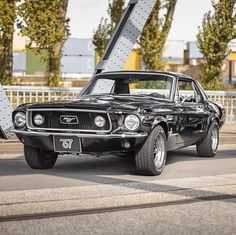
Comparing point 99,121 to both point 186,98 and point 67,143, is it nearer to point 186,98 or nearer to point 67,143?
point 67,143

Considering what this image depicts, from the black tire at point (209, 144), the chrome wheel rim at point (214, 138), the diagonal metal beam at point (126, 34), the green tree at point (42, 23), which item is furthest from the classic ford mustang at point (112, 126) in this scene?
the green tree at point (42, 23)

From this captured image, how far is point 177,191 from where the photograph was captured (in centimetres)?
711

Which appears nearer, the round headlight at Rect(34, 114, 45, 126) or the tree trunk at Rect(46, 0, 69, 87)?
the round headlight at Rect(34, 114, 45, 126)

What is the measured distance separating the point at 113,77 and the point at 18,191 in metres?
3.49

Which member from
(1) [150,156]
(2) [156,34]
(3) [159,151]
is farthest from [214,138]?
(2) [156,34]

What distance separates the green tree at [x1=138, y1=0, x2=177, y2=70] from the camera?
32.2 m

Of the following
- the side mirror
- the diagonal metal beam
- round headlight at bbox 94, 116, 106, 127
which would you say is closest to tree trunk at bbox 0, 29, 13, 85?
the diagonal metal beam

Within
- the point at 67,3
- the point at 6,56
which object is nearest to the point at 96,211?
the point at 6,56

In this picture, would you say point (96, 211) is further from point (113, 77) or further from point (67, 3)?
point (67, 3)

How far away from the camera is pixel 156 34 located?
32344 mm

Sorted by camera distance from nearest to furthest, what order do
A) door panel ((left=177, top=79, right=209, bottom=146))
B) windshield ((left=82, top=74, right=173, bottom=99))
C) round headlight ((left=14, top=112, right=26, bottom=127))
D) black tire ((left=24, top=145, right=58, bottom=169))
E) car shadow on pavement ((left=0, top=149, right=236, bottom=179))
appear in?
round headlight ((left=14, top=112, right=26, bottom=127)), car shadow on pavement ((left=0, top=149, right=236, bottom=179)), black tire ((left=24, top=145, right=58, bottom=169)), door panel ((left=177, top=79, right=209, bottom=146)), windshield ((left=82, top=74, right=173, bottom=99))

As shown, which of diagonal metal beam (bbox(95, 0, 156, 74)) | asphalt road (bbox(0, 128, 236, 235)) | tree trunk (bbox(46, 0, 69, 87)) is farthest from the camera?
tree trunk (bbox(46, 0, 69, 87))

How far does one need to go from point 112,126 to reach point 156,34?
24.9m

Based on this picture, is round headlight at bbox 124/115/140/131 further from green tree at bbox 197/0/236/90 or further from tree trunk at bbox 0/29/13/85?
green tree at bbox 197/0/236/90
